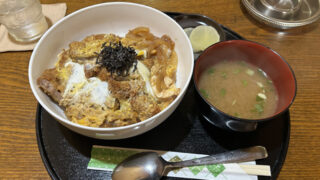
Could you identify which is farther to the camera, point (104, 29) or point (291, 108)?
point (104, 29)

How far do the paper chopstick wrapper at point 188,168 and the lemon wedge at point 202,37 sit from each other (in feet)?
4.00

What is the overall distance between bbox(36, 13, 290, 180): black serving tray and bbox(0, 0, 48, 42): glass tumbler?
43.4 inches

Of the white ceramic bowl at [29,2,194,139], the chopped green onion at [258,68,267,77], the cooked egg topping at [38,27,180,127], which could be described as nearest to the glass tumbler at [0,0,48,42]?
the white ceramic bowl at [29,2,194,139]

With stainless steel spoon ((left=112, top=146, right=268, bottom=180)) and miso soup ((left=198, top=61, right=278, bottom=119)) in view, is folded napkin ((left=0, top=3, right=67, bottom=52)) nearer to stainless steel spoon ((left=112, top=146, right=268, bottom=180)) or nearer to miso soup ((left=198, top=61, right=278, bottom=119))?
stainless steel spoon ((left=112, top=146, right=268, bottom=180))

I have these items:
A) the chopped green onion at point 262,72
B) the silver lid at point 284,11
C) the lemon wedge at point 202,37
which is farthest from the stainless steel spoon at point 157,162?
the silver lid at point 284,11

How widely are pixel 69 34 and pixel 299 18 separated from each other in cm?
282

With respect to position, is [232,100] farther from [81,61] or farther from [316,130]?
[81,61]

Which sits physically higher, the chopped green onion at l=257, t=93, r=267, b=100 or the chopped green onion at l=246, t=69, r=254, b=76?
the chopped green onion at l=246, t=69, r=254, b=76

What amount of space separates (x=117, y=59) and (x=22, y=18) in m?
1.49

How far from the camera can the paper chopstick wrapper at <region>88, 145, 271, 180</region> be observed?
1671 millimetres

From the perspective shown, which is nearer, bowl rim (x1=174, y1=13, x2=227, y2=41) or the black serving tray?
the black serving tray

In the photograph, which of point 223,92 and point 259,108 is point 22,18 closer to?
point 223,92

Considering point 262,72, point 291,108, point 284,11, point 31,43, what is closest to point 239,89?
point 262,72

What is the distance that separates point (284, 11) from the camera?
292 cm
